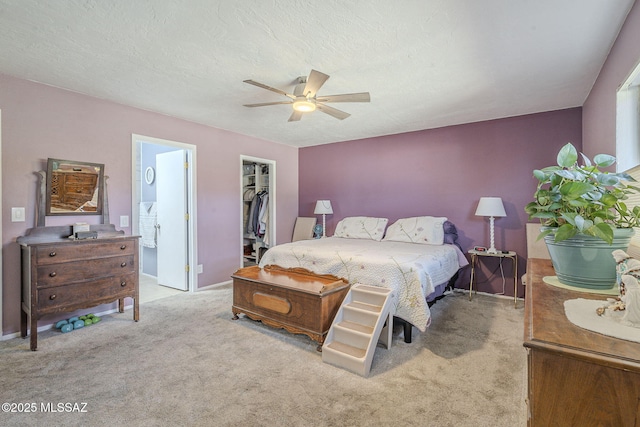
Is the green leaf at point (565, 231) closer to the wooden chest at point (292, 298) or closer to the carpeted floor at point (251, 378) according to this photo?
the carpeted floor at point (251, 378)

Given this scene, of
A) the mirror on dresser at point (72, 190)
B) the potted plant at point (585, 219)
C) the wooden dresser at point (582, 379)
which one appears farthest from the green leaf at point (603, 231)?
the mirror on dresser at point (72, 190)

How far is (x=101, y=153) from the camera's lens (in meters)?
3.21

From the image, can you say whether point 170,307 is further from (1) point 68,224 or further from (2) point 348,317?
(2) point 348,317

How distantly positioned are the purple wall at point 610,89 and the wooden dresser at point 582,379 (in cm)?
190

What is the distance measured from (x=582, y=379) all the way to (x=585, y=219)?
2.09 feet

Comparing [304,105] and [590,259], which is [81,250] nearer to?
[304,105]

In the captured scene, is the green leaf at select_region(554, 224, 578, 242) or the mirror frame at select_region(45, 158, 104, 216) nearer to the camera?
the green leaf at select_region(554, 224, 578, 242)

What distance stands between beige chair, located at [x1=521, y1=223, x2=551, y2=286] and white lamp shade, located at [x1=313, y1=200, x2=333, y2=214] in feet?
9.37

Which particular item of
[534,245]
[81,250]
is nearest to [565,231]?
[534,245]

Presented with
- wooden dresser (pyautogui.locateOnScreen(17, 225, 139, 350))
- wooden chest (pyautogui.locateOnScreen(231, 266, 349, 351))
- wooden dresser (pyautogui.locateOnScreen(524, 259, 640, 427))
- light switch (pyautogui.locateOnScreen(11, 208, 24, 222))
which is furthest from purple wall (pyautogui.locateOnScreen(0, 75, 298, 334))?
wooden dresser (pyautogui.locateOnScreen(524, 259, 640, 427))

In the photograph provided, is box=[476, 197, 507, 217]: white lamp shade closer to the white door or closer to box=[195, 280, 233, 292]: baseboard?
box=[195, 280, 233, 292]: baseboard

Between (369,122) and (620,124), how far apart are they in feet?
8.46

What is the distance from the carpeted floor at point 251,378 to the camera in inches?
66.6

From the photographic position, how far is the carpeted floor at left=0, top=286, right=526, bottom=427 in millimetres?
1692
